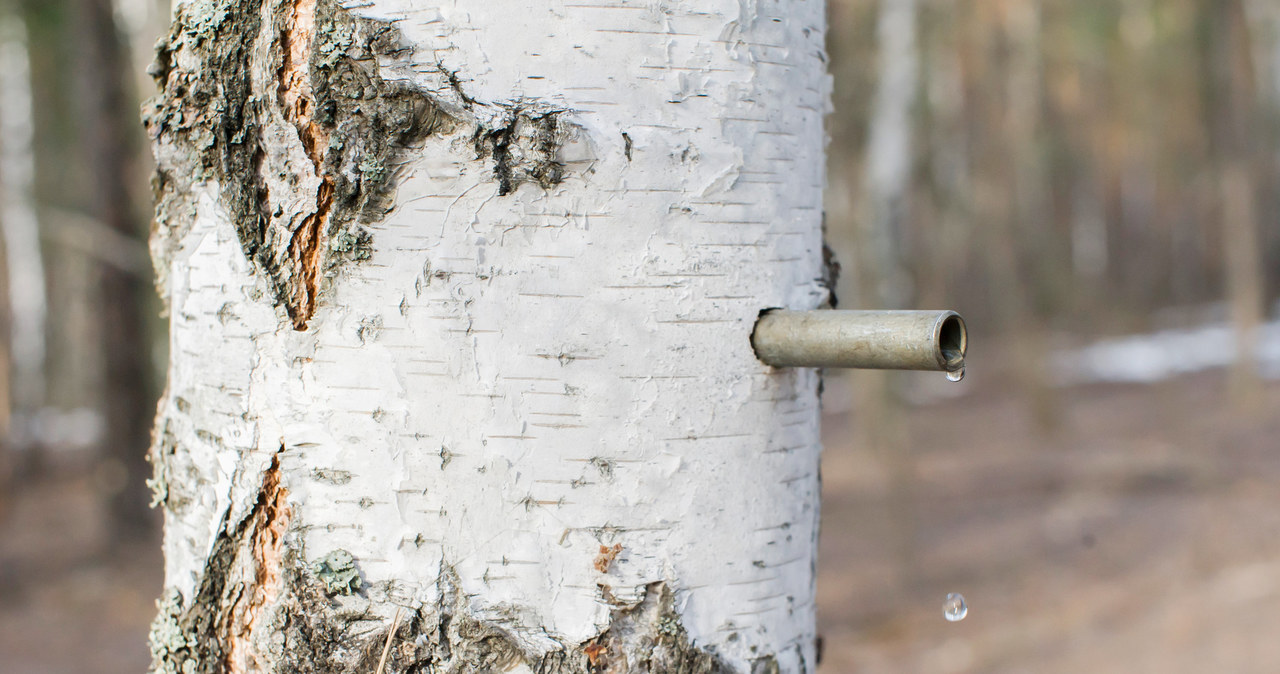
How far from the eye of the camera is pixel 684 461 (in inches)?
38.9

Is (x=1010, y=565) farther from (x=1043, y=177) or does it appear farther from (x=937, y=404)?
(x=1043, y=177)

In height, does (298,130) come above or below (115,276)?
below

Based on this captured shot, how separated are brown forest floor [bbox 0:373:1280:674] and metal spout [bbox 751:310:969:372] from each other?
5.09 meters

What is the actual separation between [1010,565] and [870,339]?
276 inches

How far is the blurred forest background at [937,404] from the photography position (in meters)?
6.25

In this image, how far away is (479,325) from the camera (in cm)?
94

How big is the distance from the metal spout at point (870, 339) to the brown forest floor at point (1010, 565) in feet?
16.7

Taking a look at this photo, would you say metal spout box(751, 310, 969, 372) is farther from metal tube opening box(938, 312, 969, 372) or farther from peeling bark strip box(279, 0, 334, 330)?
peeling bark strip box(279, 0, 334, 330)

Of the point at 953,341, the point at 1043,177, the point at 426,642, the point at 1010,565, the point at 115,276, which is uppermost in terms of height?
the point at 1043,177

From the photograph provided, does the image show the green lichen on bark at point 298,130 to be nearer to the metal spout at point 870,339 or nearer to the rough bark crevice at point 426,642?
the rough bark crevice at point 426,642

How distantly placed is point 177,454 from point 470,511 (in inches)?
15.2

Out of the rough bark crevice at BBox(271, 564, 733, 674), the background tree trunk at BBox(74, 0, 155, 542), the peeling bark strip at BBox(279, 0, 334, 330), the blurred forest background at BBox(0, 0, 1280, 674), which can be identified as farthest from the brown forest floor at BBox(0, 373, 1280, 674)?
the peeling bark strip at BBox(279, 0, 334, 330)

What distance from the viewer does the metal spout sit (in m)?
0.91

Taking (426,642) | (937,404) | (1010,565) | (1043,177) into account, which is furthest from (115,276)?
(1043,177)
